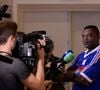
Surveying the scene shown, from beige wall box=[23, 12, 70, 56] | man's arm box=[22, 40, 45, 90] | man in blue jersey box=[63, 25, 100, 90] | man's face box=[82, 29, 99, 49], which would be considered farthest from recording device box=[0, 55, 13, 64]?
beige wall box=[23, 12, 70, 56]

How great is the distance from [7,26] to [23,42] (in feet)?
0.58

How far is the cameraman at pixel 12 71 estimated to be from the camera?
5.99 feet

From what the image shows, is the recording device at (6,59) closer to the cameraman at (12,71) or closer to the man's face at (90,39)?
the cameraman at (12,71)

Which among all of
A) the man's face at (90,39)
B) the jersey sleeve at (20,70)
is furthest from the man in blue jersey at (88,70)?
the jersey sleeve at (20,70)

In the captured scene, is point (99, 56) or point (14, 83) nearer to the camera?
point (14, 83)

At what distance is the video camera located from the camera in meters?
1.96

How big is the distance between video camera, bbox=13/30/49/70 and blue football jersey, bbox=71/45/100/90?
0.59 m

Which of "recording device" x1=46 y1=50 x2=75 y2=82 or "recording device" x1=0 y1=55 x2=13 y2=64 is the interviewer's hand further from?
"recording device" x1=46 y1=50 x2=75 y2=82

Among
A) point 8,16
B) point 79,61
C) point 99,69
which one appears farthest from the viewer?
point 8,16

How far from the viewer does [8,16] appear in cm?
385

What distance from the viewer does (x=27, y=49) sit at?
1958 mm

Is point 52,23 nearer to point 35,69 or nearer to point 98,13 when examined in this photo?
point 98,13

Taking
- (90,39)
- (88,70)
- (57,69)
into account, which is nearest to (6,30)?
(57,69)

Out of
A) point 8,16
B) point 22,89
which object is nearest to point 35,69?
point 22,89
